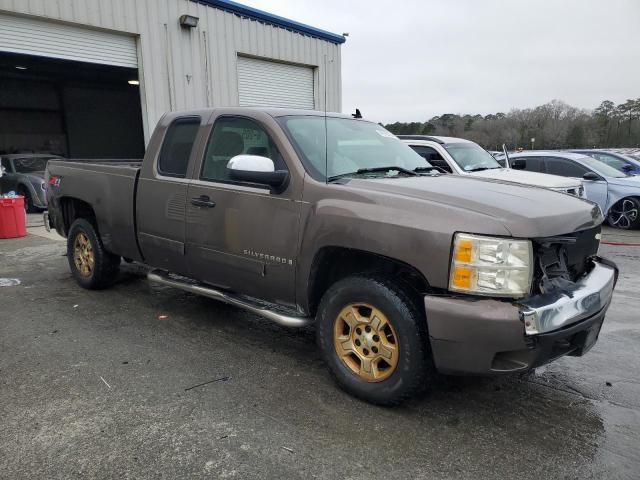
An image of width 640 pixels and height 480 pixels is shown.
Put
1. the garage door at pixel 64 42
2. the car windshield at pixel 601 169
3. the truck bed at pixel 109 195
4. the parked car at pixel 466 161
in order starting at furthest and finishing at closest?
the car windshield at pixel 601 169 < the garage door at pixel 64 42 < the parked car at pixel 466 161 < the truck bed at pixel 109 195

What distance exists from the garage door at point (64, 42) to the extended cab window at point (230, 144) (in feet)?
25.3

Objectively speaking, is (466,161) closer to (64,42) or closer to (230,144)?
(230,144)

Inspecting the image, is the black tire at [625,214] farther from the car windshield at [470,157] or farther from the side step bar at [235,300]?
the side step bar at [235,300]

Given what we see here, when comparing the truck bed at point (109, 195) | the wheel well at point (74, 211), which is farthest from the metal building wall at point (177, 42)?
the truck bed at point (109, 195)

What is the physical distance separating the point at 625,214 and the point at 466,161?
4408mm

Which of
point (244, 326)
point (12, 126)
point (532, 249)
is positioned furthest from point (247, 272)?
point (12, 126)

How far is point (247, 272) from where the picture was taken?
150 inches

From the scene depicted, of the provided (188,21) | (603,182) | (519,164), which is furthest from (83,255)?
A: (603,182)

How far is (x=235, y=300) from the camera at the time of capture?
394cm

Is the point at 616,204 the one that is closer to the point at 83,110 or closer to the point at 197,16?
the point at 197,16

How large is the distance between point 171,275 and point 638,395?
3.89 metres

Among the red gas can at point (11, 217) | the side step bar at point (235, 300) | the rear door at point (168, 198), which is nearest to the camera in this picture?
the side step bar at point (235, 300)

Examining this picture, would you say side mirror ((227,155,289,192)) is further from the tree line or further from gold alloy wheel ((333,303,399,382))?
the tree line

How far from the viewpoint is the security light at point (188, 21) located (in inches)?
448
